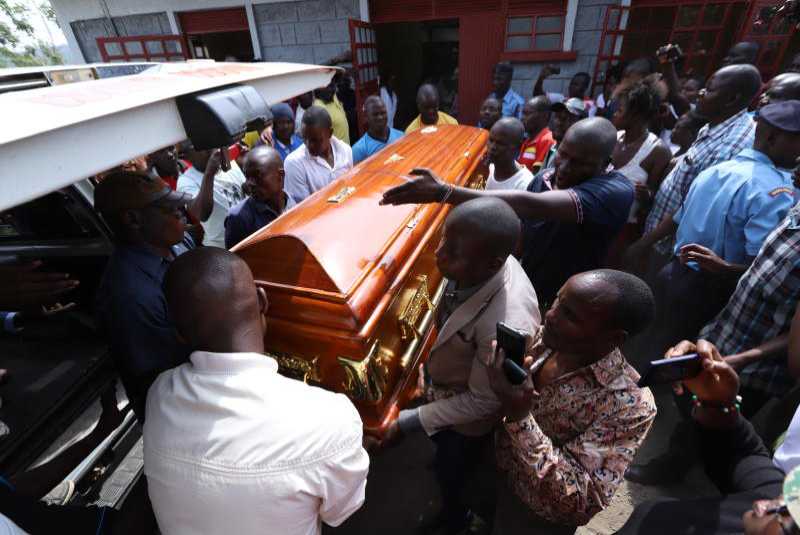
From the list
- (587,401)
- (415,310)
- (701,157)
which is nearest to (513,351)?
(587,401)

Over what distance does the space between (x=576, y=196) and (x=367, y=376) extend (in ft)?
4.43

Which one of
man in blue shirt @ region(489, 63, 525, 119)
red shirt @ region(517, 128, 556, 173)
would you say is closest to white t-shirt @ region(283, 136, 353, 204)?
red shirt @ region(517, 128, 556, 173)

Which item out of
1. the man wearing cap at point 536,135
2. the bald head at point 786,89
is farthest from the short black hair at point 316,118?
the bald head at point 786,89

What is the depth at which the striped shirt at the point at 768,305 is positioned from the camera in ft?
5.32

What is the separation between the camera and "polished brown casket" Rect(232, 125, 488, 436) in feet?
4.78

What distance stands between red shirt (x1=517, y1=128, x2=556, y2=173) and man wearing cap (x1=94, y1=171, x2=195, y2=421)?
129 inches

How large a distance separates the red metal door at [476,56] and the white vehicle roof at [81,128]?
6.72 m

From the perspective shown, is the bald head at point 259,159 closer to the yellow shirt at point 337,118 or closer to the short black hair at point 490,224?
the short black hair at point 490,224

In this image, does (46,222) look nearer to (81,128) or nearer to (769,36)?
(81,128)

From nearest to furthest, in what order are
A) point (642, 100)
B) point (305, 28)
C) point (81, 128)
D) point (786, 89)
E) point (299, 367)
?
point (81, 128), point (299, 367), point (786, 89), point (642, 100), point (305, 28)

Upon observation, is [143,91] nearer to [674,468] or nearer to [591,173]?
[591,173]

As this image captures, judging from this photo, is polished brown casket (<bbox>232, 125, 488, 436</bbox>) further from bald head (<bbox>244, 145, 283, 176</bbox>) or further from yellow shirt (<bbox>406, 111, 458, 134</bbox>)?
yellow shirt (<bbox>406, 111, 458, 134</bbox>)

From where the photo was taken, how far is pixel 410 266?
1.84m

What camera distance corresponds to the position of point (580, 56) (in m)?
6.21
